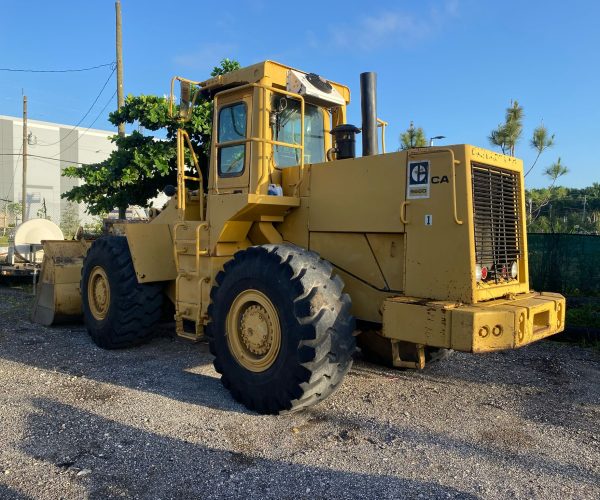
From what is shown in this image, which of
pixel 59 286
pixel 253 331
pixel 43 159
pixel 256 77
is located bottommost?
pixel 253 331

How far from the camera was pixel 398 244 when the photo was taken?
4.77 m

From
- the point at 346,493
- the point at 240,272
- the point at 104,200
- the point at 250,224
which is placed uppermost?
the point at 104,200

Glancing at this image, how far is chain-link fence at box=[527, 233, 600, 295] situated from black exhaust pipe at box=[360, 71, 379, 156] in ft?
18.1

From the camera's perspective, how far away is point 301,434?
425 cm

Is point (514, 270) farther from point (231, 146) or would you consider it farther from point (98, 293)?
point (98, 293)

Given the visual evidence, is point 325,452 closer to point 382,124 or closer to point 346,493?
point 346,493

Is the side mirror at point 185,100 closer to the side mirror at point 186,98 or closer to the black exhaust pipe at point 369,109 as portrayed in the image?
the side mirror at point 186,98

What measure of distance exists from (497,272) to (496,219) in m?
0.48

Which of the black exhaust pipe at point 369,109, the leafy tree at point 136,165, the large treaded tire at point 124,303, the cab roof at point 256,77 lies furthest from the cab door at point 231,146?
the leafy tree at point 136,165

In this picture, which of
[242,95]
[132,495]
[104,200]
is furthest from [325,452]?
[104,200]

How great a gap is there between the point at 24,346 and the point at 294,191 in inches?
172

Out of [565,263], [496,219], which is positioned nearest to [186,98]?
[496,219]

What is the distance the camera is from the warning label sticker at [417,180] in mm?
4473

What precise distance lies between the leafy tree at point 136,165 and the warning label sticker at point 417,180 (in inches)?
278
